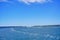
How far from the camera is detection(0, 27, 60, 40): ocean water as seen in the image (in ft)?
3.51

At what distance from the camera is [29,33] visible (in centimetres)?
109

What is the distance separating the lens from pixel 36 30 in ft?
3.55

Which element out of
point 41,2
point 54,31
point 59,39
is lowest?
point 59,39

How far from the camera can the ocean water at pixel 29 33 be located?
107 centimetres

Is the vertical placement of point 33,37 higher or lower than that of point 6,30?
lower

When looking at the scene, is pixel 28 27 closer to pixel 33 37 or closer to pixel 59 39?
pixel 33 37

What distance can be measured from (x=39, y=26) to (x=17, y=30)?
0.32m

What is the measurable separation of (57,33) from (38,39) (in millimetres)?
268

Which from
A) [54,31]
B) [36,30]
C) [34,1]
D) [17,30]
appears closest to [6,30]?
[17,30]

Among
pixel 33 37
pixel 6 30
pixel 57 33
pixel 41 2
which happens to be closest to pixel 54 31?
pixel 57 33

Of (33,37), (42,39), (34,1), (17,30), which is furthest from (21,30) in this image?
(34,1)

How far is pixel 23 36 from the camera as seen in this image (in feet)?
3.63

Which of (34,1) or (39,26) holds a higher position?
(34,1)

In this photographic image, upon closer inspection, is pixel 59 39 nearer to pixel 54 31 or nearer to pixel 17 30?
pixel 54 31
